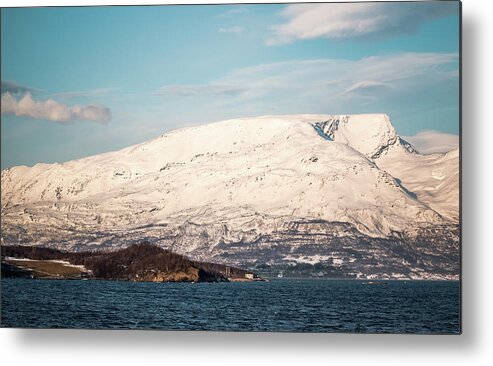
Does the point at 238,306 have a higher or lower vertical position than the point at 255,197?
lower

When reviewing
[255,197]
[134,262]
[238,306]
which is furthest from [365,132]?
[134,262]

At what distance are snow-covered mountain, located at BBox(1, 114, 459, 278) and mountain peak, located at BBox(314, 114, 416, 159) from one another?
0.9 inches

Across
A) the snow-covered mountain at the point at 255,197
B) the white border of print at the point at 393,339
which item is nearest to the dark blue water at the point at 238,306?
the white border of print at the point at 393,339

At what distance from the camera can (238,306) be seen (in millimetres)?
19281

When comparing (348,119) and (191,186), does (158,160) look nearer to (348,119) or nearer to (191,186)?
(191,186)

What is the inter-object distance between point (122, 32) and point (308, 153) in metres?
4.25

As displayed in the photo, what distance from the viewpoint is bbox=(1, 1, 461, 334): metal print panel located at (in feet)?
56.8

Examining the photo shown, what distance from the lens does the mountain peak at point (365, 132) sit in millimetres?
18250

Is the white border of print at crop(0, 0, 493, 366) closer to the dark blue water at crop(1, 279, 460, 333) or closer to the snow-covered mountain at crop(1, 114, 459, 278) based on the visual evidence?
the dark blue water at crop(1, 279, 460, 333)

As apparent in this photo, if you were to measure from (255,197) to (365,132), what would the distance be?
2401mm

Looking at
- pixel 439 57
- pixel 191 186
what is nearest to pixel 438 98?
pixel 439 57

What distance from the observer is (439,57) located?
661 inches

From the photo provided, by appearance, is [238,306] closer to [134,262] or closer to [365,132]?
[134,262]

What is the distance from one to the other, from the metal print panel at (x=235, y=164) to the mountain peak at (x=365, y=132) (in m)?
0.04
